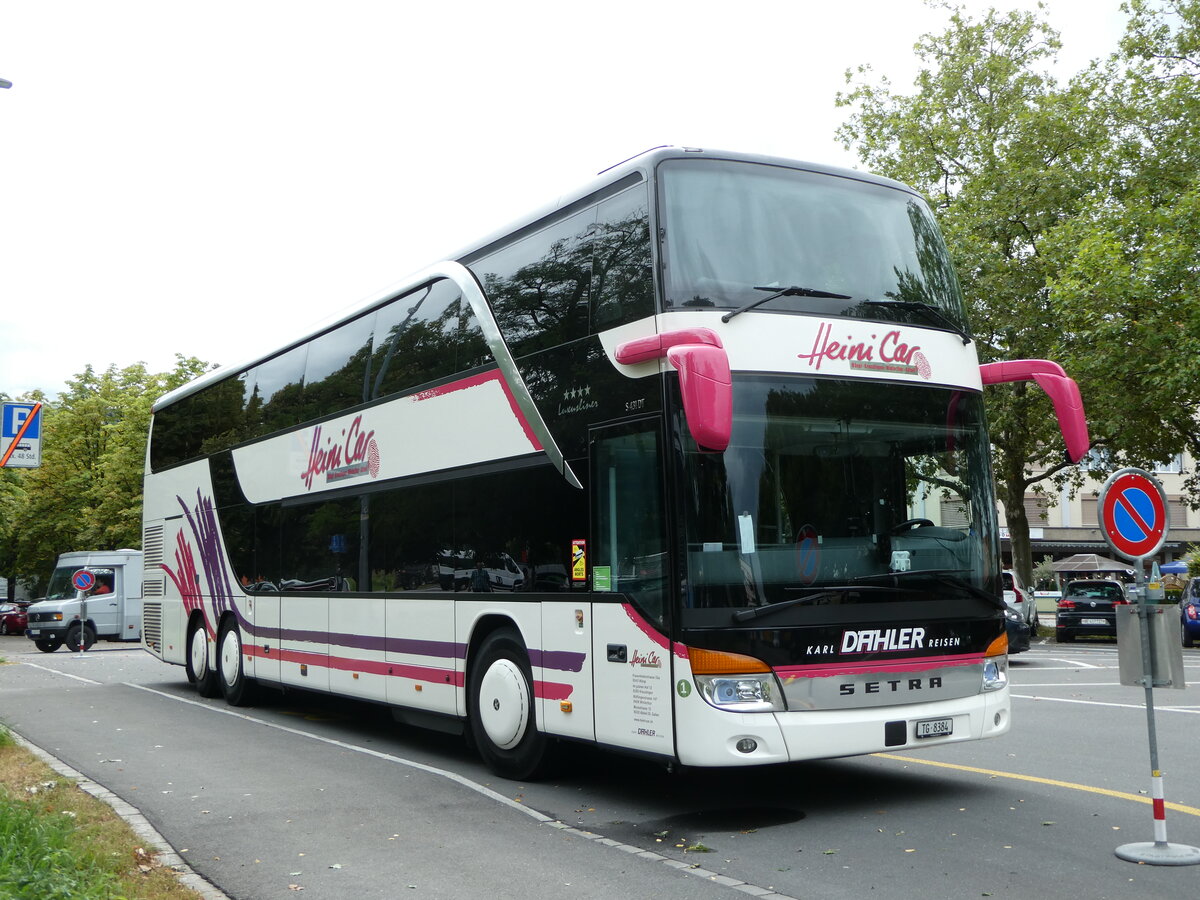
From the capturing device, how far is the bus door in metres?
8.00

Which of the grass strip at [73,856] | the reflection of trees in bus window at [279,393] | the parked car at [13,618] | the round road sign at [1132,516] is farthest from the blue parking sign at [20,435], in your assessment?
the parked car at [13,618]

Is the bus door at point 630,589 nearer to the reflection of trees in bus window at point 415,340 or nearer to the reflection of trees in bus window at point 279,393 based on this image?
the reflection of trees in bus window at point 415,340

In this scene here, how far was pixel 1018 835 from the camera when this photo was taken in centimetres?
747

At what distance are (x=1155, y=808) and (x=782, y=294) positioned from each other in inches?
146

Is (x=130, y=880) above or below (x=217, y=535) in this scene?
below

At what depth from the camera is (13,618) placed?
163 ft

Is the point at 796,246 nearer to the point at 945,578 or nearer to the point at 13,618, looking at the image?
the point at 945,578

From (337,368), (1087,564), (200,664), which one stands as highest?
(337,368)

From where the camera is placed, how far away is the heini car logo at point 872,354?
27.1 feet

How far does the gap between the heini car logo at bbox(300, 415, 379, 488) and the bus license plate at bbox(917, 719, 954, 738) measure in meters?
5.99

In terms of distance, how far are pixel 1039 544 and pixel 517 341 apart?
62.4m

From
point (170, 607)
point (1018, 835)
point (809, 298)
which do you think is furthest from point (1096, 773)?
point (170, 607)

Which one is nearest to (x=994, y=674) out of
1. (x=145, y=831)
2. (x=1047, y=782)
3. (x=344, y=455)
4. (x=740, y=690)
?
(x=1047, y=782)

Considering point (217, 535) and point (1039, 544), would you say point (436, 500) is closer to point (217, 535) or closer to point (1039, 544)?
point (217, 535)
